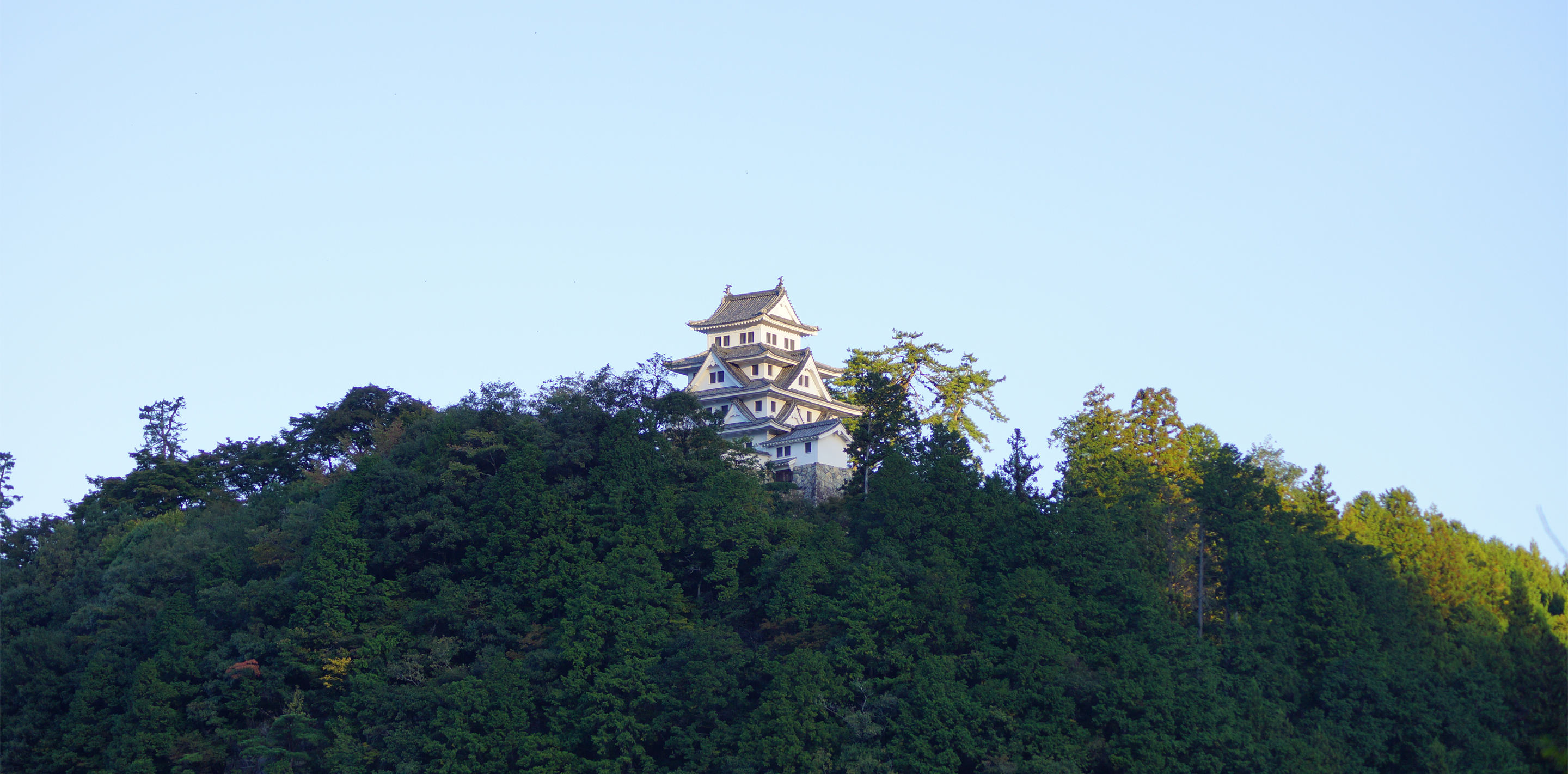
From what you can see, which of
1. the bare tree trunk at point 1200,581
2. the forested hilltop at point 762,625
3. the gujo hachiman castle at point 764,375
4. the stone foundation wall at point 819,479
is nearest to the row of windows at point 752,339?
the gujo hachiman castle at point 764,375

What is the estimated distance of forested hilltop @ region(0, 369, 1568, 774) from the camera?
2344 cm

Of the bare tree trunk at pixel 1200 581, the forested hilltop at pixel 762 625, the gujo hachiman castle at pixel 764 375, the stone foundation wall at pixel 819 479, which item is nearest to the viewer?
the forested hilltop at pixel 762 625

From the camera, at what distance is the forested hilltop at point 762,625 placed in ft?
76.9

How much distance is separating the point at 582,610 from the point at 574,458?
384cm

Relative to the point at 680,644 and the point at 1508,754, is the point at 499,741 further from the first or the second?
the point at 1508,754

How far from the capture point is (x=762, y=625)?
82.7 ft

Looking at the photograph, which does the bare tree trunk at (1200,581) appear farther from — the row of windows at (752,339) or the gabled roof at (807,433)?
the row of windows at (752,339)

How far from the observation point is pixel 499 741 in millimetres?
23781

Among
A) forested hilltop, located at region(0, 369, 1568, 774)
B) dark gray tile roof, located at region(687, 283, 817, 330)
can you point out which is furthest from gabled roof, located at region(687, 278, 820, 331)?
forested hilltop, located at region(0, 369, 1568, 774)

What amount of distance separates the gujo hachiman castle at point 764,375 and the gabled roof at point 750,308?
0.03 m

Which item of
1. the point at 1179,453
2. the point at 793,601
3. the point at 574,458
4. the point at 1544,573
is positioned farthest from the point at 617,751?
the point at 1544,573

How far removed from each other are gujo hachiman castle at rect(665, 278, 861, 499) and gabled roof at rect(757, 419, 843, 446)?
0.04 m

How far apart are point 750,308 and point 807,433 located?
7862mm

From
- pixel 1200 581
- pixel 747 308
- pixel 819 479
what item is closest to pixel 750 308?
pixel 747 308
